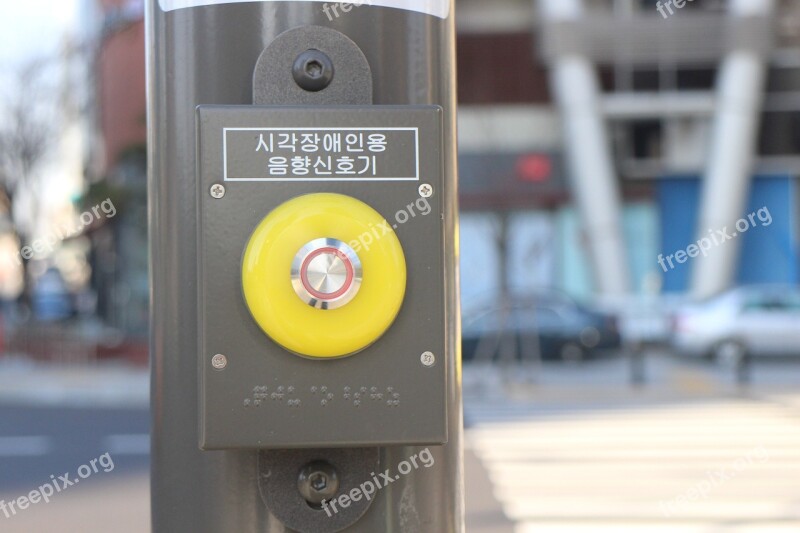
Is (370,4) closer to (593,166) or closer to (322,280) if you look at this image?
(322,280)

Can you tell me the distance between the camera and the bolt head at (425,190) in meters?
1.63

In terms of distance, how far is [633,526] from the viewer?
7488mm

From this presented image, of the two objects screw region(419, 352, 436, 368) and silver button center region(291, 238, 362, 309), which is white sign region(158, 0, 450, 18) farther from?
screw region(419, 352, 436, 368)

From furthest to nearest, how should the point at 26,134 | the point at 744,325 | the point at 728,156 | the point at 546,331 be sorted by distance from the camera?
the point at 728,156
the point at 26,134
the point at 546,331
the point at 744,325

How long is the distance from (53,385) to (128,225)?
10.0 metres

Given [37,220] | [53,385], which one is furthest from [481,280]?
[53,385]

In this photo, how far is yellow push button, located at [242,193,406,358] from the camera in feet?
5.18

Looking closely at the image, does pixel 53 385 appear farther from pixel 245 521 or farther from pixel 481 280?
pixel 245 521

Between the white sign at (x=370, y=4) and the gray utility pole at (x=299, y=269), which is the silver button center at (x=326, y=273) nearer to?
the gray utility pole at (x=299, y=269)

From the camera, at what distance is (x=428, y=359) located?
1.62 metres

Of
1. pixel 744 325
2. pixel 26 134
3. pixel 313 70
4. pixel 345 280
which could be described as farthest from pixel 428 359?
pixel 26 134

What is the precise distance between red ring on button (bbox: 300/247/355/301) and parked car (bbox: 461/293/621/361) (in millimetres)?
19762

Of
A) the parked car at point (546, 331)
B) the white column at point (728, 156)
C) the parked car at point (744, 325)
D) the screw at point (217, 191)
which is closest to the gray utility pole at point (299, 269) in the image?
the screw at point (217, 191)

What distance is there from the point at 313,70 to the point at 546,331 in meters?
21.1
